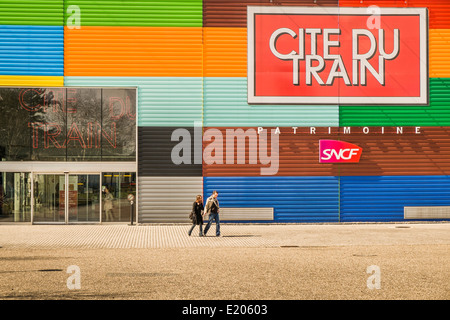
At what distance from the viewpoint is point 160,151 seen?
2277 centimetres

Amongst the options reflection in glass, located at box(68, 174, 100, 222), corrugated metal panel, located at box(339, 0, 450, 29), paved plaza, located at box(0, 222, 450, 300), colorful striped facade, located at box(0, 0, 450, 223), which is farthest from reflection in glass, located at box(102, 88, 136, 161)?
corrugated metal panel, located at box(339, 0, 450, 29)

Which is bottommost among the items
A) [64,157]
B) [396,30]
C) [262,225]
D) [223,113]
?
[262,225]

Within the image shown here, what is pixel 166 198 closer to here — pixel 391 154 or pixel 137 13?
pixel 137 13

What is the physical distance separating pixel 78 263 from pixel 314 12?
1597 centimetres

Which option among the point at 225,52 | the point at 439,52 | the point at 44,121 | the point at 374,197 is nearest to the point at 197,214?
the point at 225,52

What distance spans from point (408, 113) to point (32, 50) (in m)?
16.9

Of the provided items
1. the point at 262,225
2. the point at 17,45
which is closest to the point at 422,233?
the point at 262,225

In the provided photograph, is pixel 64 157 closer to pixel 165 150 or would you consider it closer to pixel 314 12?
pixel 165 150

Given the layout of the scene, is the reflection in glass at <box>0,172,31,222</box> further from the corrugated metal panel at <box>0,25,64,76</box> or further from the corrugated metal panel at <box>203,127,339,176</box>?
the corrugated metal panel at <box>203,127,339,176</box>

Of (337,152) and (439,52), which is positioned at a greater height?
(439,52)

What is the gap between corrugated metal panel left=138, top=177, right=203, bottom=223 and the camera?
22.8m

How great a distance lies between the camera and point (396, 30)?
2345 centimetres

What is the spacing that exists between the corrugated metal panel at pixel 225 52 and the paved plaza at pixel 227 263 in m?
7.09

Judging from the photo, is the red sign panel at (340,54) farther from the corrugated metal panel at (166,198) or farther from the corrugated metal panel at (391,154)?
the corrugated metal panel at (166,198)
